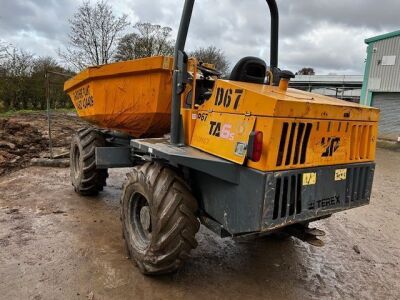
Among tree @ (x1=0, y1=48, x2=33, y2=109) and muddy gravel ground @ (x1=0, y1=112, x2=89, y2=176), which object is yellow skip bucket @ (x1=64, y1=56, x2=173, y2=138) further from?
tree @ (x1=0, y1=48, x2=33, y2=109)

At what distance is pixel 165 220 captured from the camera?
10.6ft

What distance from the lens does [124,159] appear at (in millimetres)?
5164

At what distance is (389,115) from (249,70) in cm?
1678

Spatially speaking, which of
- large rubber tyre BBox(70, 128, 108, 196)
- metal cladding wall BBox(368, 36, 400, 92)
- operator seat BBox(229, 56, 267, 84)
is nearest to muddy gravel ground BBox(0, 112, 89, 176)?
large rubber tyre BBox(70, 128, 108, 196)

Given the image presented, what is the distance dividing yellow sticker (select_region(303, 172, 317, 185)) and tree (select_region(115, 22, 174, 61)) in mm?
17221

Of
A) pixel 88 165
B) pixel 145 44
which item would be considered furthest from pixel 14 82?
pixel 88 165

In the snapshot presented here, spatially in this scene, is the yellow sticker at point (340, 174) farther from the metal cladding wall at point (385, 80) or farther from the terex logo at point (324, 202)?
the metal cladding wall at point (385, 80)

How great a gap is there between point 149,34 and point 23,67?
715cm

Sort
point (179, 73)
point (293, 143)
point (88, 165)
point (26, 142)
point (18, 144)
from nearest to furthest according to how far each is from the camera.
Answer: point (293, 143)
point (179, 73)
point (88, 165)
point (18, 144)
point (26, 142)

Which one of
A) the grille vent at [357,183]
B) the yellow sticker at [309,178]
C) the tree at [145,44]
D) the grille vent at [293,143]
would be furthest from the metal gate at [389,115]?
the grille vent at [293,143]

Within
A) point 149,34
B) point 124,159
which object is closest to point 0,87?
point 149,34

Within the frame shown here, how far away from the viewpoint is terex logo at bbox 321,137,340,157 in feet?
10.1

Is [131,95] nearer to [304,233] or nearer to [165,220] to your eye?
[165,220]

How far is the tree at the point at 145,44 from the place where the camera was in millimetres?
19938
